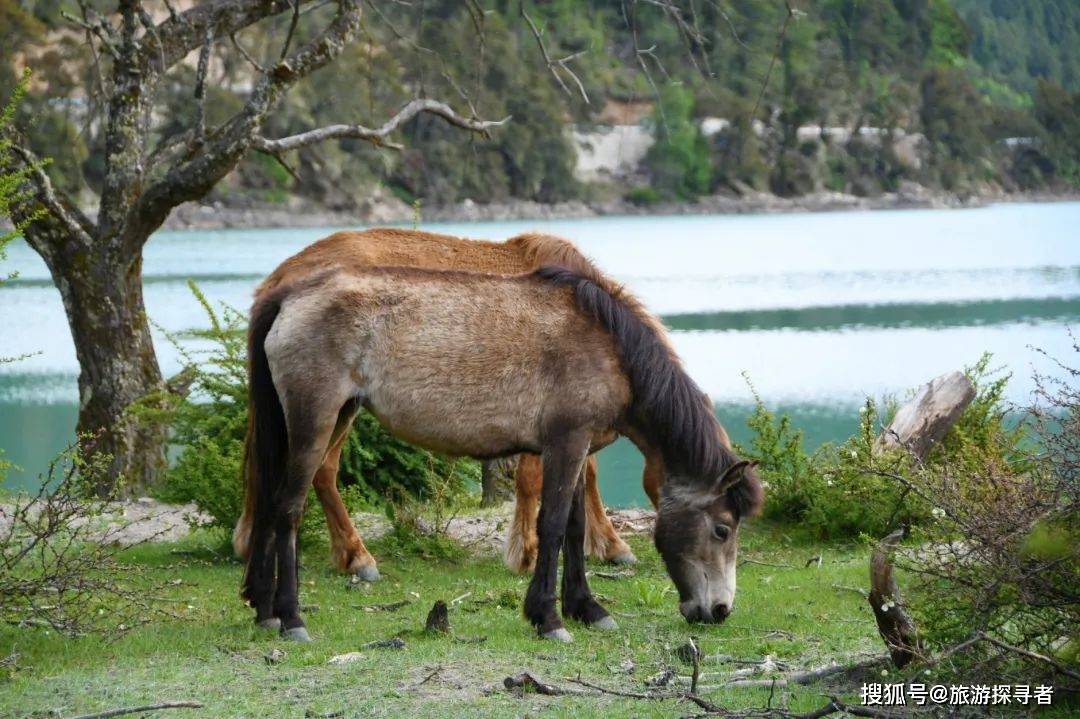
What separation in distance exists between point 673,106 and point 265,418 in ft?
223

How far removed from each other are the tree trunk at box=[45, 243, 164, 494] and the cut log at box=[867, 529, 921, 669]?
21.8 feet

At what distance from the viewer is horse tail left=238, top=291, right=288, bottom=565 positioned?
6645 millimetres

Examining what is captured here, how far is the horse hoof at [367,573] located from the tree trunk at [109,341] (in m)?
3.00

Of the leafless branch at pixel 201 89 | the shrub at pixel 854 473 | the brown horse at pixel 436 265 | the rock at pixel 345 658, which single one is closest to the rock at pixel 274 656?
the rock at pixel 345 658

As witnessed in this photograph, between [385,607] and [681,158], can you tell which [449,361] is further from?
[681,158]

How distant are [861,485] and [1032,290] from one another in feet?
87.0

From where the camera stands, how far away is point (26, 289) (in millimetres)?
34438

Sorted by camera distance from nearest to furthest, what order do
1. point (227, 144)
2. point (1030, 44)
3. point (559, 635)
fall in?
point (559, 635)
point (227, 144)
point (1030, 44)

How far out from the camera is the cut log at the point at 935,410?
31.3ft

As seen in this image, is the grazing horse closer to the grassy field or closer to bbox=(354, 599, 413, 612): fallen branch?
the grassy field

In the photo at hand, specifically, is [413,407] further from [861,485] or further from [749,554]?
[861,485]

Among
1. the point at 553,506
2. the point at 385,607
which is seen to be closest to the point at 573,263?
the point at 553,506

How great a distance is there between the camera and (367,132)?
34.2ft

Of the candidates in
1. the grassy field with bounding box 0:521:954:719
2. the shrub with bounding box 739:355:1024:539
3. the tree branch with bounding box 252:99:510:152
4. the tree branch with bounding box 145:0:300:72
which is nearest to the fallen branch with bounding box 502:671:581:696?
the grassy field with bounding box 0:521:954:719
